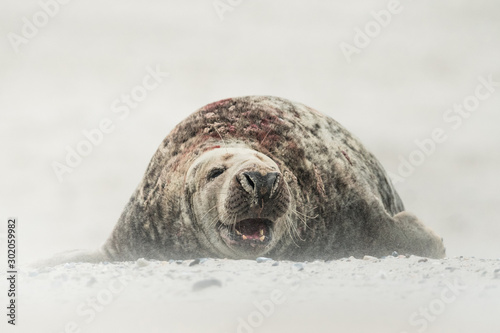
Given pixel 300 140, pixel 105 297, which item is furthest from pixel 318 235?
pixel 105 297

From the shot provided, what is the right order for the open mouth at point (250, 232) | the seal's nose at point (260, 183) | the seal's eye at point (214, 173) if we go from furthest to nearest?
the seal's eye at point (214, 173), the open mouth at point (250, 232), the seal's nose at point (260, 183)

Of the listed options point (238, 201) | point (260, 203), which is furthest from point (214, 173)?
point (260, 203)

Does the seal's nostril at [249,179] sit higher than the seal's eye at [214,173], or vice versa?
the seal's eye at [214,173]

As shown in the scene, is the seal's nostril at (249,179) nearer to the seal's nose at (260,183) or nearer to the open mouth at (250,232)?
the seal's nose at (260,183)

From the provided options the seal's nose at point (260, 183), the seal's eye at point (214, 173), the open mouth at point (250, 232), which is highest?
the seal's eye at point (214, 173)

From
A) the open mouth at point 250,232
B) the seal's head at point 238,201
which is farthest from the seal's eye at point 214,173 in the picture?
the open mouth at point 250,232

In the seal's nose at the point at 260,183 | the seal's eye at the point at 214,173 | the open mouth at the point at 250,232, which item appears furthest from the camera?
the seal's eye at the point at 214,173

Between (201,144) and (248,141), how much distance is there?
0.45 m

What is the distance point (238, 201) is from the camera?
203 inches

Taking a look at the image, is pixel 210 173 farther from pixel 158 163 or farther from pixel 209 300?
pixel 209 300

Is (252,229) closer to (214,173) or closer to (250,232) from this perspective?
(250,232)

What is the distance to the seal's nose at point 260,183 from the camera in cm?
504

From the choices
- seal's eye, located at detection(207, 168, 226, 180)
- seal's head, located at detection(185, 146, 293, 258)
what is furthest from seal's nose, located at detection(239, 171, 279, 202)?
seal's eye, located at detection(207, 168, 226, 180)

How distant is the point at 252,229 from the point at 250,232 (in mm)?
29
